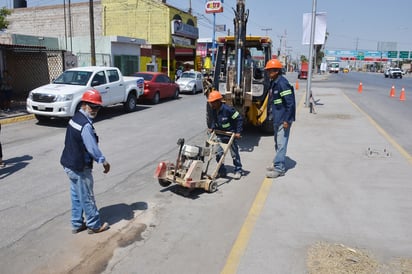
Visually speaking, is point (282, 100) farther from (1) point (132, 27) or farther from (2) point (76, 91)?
(1) point (132, 27)

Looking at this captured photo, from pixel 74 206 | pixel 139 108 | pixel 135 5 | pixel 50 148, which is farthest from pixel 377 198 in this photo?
pixel 135 5

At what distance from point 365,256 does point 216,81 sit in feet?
22.8

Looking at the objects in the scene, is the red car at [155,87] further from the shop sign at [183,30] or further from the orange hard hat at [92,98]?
the orange hard hat at [92,98]

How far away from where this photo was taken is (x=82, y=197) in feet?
13.9

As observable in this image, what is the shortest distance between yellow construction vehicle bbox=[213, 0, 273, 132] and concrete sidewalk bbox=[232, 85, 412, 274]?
1483mm

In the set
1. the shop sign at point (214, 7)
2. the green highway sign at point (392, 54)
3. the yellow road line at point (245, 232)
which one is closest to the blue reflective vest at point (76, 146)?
the yellow road line at point (245, 232)

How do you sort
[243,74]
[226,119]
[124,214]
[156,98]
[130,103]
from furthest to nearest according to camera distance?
[156,98], [130,103], [243,74], [226,119], [124,214]

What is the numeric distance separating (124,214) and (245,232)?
1738 millimetres

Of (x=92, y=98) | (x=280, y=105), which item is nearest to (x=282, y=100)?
(x=280, y=105)

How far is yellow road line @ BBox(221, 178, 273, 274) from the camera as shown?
12.1 feet

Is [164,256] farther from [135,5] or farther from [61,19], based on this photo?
[61,19]

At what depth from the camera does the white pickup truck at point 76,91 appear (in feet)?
36.8

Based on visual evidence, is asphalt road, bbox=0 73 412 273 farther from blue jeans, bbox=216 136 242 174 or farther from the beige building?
the beige building

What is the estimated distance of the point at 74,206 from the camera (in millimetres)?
4344
